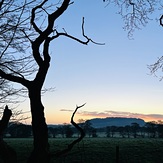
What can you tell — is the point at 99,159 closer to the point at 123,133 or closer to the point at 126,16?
the point at 126,16

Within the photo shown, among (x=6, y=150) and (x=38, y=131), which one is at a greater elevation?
(x=38, y=131)

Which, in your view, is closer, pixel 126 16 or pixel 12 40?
pixel 12 40

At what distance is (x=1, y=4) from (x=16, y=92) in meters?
2.06

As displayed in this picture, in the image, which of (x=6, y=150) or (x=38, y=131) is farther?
(x=6, y=150)

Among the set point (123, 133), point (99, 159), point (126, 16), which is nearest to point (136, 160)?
point (99, 159)

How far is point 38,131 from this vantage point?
5.48 meters

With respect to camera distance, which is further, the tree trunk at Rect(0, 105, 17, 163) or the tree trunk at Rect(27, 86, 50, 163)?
the tree trunk at Rect(0, 105, 17, 163)

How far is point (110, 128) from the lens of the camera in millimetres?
121812

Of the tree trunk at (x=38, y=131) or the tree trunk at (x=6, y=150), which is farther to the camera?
the tree trunk at (x=6, y=150)

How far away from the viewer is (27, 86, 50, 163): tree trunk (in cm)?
540

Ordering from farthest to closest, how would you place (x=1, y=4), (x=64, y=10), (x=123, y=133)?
(x=123, y=133), (x=1, y=4), (x=64, y=10)

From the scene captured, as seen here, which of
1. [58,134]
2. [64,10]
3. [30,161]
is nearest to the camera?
[30,161]

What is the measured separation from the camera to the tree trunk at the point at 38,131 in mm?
5402

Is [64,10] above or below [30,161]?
above
